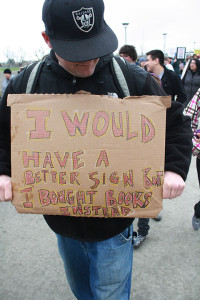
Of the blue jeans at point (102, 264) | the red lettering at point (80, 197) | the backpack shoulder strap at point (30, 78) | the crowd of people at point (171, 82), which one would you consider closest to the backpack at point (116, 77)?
the backpack shoulder strap at point (30, 78)

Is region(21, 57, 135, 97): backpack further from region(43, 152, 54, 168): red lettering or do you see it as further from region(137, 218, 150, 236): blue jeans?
region(137, 218, 150, 236): blue jeans

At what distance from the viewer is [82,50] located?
1069 mm

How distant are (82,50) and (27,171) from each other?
52 centimetres

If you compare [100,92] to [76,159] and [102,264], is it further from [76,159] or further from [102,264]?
[102,264]

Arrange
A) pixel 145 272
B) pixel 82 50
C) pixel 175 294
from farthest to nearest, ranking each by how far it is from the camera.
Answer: pixel 145 272
pixel 175 294
pixel 82 50

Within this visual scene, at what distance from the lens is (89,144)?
1.13 metres

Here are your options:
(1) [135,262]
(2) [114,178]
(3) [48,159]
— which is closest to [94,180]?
(2) [114,178]

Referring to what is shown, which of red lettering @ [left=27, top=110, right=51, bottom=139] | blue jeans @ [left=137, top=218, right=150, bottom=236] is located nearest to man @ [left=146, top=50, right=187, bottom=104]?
blue jeans @ [left=137, top=218, right=150, bottom=236]

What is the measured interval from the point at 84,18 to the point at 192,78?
5.14 m

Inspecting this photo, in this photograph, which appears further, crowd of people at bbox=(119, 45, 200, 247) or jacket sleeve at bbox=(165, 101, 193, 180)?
crowd of people at bbox=(119, 45, 200, 247)

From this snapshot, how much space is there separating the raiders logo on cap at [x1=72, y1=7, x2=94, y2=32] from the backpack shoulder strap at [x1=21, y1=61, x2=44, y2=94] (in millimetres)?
325

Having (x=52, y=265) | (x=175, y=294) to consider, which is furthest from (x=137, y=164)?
(x=52, y=265)

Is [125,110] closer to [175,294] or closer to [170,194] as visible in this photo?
[170,194]

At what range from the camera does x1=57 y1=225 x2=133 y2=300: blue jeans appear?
138cm
